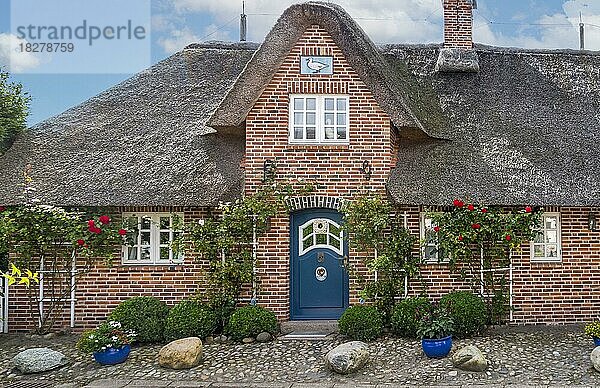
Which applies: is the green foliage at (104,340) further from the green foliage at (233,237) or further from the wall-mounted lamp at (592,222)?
the wall-mounted lamp at (592,222)

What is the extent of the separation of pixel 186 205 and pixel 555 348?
22.0 feet

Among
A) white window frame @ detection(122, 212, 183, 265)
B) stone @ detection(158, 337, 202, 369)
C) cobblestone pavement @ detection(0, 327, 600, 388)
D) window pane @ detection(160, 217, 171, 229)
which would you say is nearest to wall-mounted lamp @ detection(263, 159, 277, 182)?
white window frame @ detection(122, 212, 183, 265)

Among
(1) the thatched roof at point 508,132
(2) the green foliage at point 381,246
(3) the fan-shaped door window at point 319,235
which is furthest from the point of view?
(3) the fan-shaped door window at point 319,235

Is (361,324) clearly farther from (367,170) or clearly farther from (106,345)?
(106,345)

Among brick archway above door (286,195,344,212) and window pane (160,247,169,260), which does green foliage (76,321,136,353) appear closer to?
window pane (160,247,169,260)

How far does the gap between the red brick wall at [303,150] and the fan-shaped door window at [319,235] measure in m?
0.35

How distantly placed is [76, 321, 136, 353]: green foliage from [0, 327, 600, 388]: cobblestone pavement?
0.97ft

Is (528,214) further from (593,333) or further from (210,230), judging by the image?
(210,230)

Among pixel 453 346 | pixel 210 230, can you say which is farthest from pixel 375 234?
pixel 210 230

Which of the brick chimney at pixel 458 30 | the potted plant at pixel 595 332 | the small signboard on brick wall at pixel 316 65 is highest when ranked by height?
the brick chimney at pixel 458 30

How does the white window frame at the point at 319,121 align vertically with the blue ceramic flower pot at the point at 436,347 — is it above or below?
above

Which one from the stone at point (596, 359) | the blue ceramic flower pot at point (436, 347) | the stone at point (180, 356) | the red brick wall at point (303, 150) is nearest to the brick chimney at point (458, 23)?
the red brick wall at point (303, 150)

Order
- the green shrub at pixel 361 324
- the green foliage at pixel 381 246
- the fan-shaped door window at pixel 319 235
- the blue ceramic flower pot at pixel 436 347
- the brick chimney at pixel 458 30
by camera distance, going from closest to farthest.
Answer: the blue ceramic flower pot at pixel 436 347, the green shrub at pixel 361 324, the green foliage at pixel 381 246, the fan-shaped door window at pixel 319 235, the brick chimney at pixel 458 30

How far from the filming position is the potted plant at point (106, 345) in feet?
28.6
